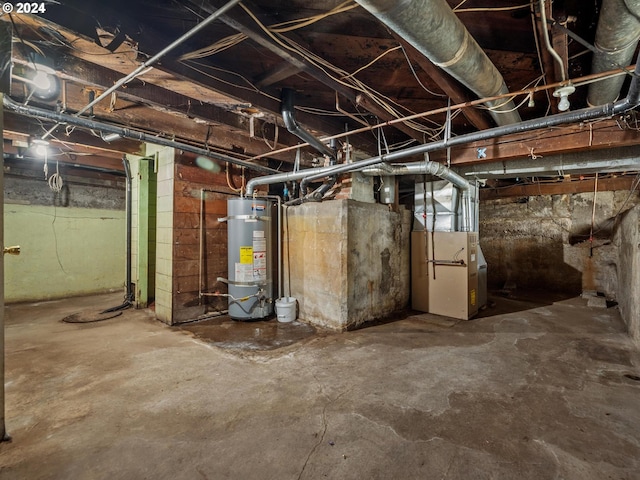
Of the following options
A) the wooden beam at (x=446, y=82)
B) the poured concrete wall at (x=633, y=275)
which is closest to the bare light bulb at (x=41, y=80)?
the wooden beam at (x=446, y=82)

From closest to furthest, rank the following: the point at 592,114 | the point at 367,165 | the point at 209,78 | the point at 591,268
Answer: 1. the point at 592,114
2. the point at 209,78
3. the point at 367,165
4. the point at 591,268

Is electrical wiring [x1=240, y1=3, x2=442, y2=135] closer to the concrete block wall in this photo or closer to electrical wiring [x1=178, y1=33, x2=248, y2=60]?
electrical wiring [x1=178, y1=33, x2=248, y2=60]

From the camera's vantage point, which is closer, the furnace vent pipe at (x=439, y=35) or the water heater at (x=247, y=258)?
the furnace vent pipe at (x=439, y=35)

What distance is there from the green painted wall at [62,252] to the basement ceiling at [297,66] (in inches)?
80.7

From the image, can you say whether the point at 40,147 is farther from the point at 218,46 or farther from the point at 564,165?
the point at 564,165

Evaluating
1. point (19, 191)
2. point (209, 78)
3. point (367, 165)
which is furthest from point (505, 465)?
point (19, 191)

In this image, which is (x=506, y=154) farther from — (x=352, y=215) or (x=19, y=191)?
(x=19, y=191)

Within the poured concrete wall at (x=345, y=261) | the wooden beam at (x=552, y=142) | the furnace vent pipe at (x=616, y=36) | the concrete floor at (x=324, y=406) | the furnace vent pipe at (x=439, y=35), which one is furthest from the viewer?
the poured concrete wall at (x=345, y=261)

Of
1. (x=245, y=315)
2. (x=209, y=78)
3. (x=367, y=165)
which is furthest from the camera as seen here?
(x=245, y=315)

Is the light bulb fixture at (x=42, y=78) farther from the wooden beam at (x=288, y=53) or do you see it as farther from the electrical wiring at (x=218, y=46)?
the wooden beam at (x=288, y=53)

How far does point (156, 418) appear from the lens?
1.77m

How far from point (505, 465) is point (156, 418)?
6.36ft

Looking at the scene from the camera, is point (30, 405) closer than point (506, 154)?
Yes

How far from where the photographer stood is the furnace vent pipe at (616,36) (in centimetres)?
125
